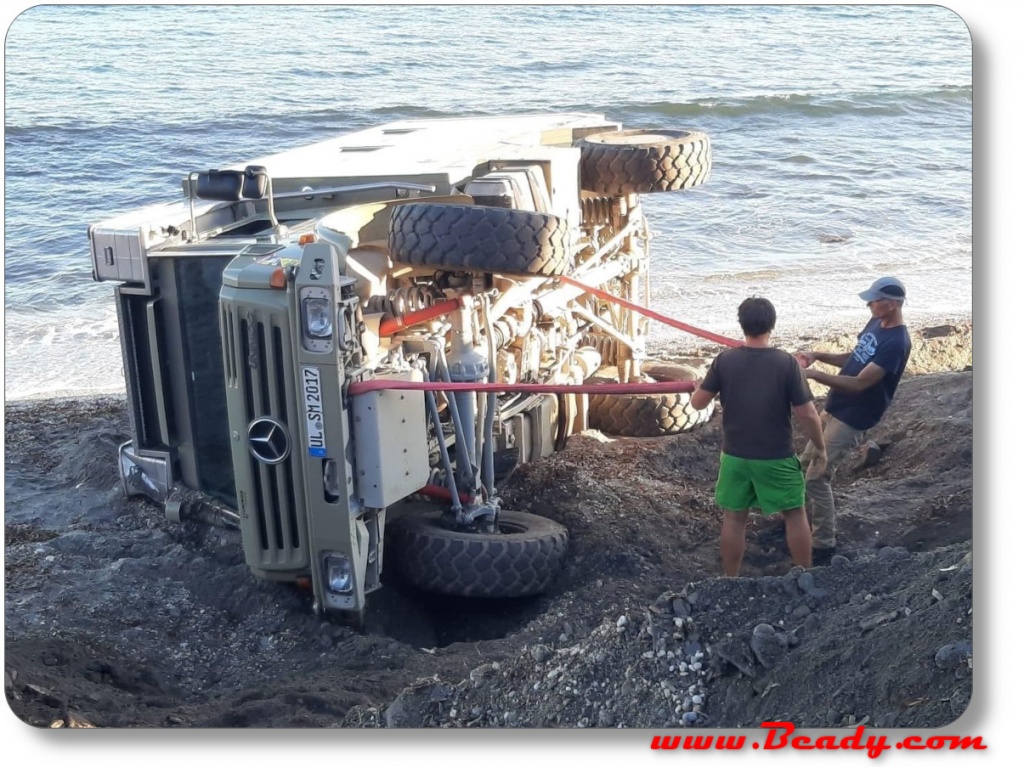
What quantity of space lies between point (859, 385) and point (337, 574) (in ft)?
8.61

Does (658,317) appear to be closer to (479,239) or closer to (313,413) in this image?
(479,239)

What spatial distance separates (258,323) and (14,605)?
6.03 feet

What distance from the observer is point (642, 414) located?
8.88m

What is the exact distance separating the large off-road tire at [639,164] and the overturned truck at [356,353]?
1.65 feet

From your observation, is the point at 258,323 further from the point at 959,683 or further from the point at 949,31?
the point at 949,31

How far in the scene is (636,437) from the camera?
8.90 metres

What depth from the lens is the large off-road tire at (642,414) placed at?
29.1 feet

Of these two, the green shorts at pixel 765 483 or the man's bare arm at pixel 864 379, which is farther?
the man's bare arm at pixel 864 379

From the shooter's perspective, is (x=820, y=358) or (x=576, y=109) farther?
(x=576, y=109)

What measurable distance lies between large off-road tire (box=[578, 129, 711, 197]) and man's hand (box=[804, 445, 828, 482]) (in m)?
2.35

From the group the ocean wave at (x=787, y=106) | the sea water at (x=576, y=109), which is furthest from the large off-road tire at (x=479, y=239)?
the ocean wave at (x=787, y=106)

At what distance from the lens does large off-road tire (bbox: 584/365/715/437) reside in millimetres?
8867

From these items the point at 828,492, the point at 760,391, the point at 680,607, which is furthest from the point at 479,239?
the point at 828,492

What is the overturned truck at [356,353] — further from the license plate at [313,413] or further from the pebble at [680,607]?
the pebble at [680,607]
